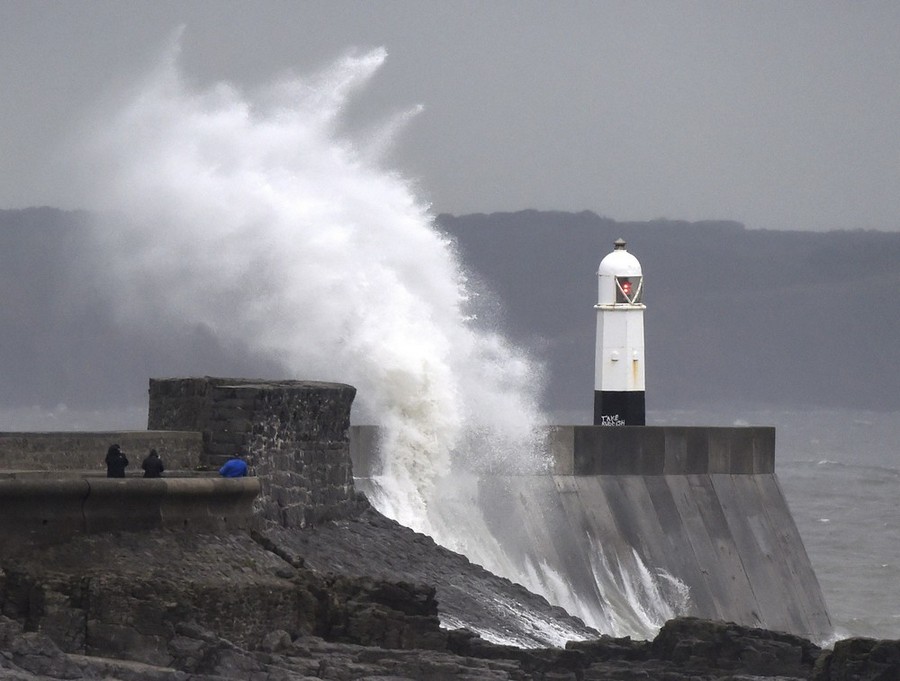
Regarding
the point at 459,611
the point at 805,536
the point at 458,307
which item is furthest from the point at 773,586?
the point at 805,536

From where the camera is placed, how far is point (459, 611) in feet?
36.8

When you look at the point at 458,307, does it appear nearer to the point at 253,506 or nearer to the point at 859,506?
the point at 253,506

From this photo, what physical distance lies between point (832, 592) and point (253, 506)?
14.5 m

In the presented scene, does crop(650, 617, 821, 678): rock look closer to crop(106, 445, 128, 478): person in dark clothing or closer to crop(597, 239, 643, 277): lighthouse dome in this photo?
crop(106, 445, 128, 478): person in dark clothing

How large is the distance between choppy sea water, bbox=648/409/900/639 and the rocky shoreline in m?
7.99

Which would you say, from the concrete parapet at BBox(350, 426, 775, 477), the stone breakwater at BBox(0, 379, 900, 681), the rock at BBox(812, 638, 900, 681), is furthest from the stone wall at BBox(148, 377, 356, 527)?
the concrete parapet at BBox(350, 426, 775, 477)

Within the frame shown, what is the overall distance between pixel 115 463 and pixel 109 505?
526mm

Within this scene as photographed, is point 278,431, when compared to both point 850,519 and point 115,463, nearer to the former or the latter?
point 115,463

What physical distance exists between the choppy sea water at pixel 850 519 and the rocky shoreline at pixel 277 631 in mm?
7987

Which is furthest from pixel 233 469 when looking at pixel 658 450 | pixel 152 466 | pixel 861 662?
pixel 658 450

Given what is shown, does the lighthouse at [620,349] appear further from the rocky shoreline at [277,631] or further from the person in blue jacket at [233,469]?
the person in blue jacket at [233,469]

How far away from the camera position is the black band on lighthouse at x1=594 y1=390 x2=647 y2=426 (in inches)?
687

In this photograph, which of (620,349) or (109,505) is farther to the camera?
(620,349)

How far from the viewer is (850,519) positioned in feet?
122
